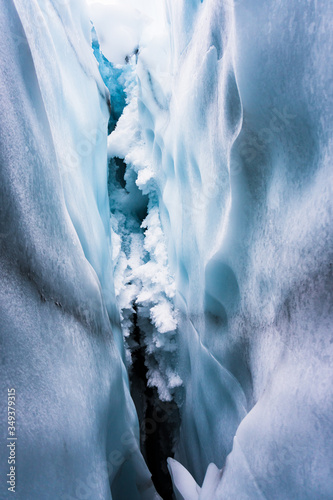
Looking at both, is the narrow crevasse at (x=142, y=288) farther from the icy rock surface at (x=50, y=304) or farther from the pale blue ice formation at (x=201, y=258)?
the icy rock surface at (x=50, y=304)

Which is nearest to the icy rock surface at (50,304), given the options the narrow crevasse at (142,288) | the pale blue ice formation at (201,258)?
the pale blue ice formation at (201,258)

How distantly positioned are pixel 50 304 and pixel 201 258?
54cm

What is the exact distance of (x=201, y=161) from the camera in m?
1.05

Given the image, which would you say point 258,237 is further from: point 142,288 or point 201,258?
point 142,288

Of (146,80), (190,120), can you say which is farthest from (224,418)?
(146,80)

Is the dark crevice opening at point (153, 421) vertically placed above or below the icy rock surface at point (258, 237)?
A: below

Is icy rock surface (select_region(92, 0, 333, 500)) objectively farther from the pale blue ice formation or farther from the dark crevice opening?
the dark crevice opening

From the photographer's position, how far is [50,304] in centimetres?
65

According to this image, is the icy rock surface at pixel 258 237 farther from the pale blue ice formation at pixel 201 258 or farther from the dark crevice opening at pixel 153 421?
the dark crevice opening at pixel 153 421

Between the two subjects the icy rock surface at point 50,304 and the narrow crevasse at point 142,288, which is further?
the narrow crevasse at point 142,288

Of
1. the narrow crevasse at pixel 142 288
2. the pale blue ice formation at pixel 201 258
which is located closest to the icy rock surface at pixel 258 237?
the pale blue ice formation at pixel 201 258

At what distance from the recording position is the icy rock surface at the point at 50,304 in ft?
1.76

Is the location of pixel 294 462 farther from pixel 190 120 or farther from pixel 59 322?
pixel 190 120

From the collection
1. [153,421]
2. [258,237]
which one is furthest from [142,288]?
[258,237]
